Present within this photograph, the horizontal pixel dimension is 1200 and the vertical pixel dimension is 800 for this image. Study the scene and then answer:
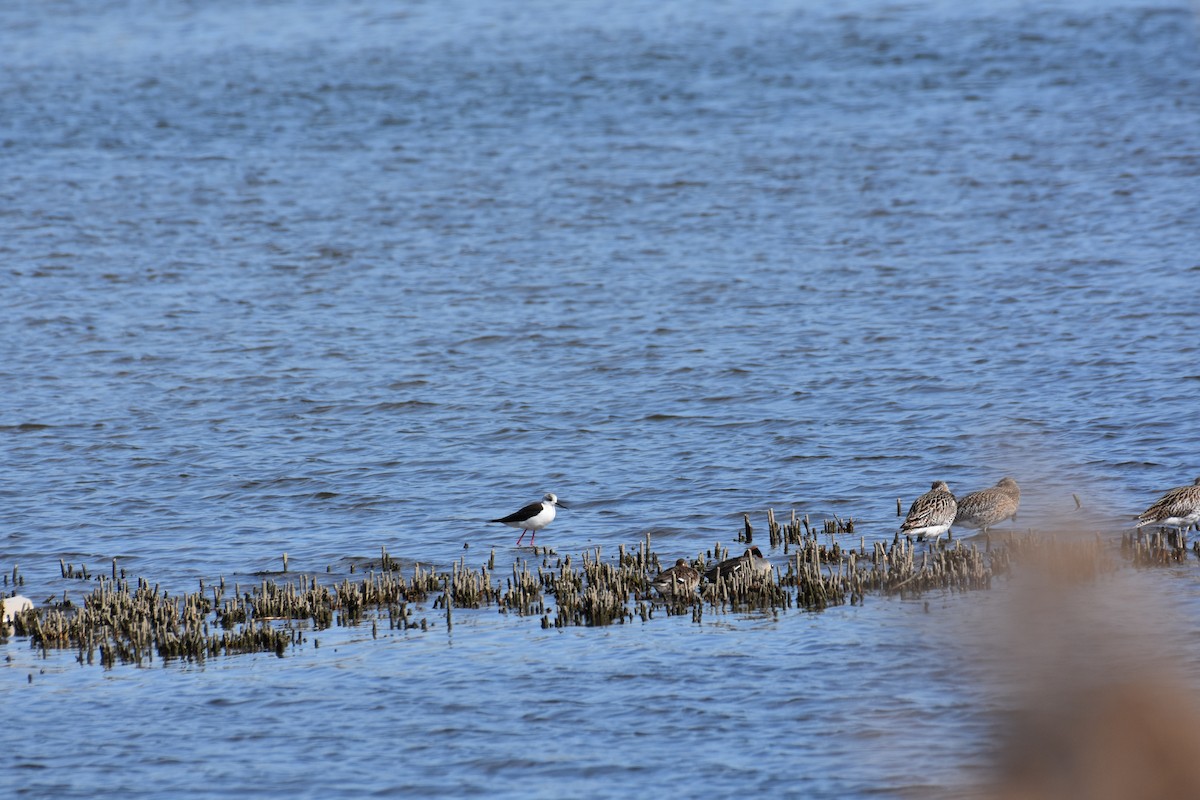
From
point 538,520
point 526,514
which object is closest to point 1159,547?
point 538,520

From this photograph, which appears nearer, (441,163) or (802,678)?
(802,678)

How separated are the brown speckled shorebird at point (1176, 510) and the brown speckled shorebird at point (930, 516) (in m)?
1.71

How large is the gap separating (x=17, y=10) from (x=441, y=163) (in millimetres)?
34837

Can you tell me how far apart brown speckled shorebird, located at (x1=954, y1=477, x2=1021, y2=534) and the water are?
0.51 metres

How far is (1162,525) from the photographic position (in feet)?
44.9

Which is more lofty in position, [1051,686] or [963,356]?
[963,356]

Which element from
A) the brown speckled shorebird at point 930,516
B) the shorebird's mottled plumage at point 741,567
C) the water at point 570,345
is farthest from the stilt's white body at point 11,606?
the brown speckled shorebird at point 930,516

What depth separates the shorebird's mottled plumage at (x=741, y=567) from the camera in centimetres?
1257

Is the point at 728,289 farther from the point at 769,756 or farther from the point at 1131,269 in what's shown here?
the point at 769,756

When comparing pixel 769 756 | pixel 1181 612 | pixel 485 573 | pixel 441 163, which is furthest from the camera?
pixel 441 163

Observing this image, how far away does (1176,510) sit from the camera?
1330 cm

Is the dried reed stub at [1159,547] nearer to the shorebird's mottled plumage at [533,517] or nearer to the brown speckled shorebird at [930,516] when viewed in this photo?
the brown speckled shorebird at [930,516]

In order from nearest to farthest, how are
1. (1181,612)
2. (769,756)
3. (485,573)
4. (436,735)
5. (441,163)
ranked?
1. (769,756)
2. (436,735)
3. (1181,612)
4. (485,573)
5. (441,163)

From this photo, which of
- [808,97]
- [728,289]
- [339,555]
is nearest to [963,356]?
[728,289]
